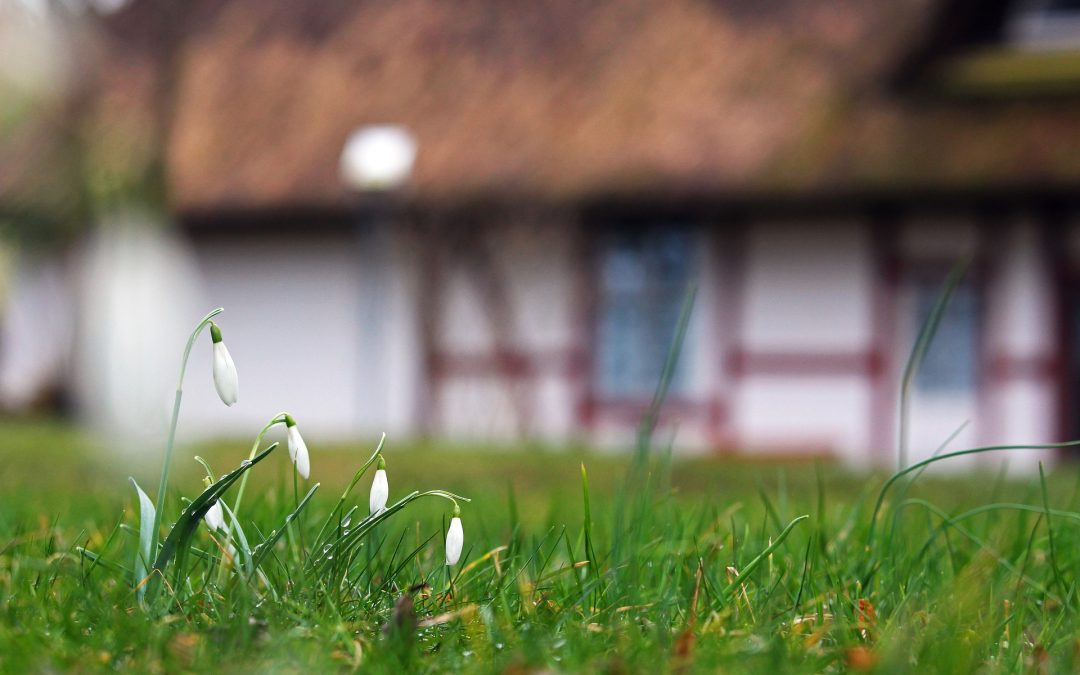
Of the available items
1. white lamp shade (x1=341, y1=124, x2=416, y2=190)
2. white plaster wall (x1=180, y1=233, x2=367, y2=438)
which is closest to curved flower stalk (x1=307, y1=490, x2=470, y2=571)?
white lamp shade (x1=341, y1=124, x2=416, y2=190)

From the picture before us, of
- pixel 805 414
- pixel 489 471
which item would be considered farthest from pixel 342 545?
pixel 805 414

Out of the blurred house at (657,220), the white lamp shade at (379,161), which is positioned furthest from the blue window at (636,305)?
the white lamp shade at (379,161)

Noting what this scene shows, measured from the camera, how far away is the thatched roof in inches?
396

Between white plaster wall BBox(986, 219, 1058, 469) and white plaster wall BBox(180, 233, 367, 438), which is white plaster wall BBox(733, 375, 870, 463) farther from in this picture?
white plaster wall BBox(180, 233, 367, 438)

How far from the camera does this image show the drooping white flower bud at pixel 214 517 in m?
1.46

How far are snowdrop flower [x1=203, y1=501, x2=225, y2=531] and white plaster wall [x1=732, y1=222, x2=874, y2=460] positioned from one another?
362 inches

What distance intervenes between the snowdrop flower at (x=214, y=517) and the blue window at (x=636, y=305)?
9.71m

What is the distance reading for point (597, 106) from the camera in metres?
11.1

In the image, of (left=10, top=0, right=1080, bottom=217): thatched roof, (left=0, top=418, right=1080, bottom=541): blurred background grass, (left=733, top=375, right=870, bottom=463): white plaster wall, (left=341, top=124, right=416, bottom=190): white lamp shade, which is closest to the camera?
(left=0, top=418, right=1080, bottom=541): blurred background grass

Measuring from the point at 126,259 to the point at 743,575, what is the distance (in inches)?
460

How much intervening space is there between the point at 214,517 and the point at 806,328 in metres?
A: 9.46

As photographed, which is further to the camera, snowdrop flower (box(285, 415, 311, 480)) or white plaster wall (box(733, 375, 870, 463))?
white plaster wall (box(733, 375, 870, 463))

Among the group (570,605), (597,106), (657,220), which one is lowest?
(570,605)

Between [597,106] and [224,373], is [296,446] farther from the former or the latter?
[597,106]
